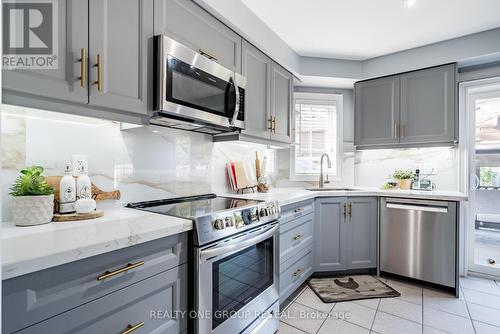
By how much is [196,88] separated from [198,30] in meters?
0.43

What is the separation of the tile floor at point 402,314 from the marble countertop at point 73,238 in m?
1.37

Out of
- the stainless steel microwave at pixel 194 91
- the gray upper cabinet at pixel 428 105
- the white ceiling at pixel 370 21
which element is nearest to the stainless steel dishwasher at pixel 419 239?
the gray upper cabinet at pixel 428 105

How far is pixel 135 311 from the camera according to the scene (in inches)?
40.5

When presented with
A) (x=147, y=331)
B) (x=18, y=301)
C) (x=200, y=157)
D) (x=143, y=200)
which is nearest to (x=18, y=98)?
(x=18, y=301)

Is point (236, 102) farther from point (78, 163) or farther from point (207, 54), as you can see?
point (78, 163)

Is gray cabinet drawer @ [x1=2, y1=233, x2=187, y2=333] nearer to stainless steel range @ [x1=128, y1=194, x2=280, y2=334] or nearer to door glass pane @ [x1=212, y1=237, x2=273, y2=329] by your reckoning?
stainless steel range @ [x1=128, y1=194, x2=280, y2=334]

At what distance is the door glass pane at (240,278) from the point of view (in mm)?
1368

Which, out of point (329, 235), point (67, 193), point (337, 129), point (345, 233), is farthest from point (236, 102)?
point (337, 129)

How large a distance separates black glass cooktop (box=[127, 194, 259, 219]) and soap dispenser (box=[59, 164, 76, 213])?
0.36 metres

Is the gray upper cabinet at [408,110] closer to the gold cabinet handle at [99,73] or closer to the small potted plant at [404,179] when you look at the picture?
the small potted plant at [404,179]

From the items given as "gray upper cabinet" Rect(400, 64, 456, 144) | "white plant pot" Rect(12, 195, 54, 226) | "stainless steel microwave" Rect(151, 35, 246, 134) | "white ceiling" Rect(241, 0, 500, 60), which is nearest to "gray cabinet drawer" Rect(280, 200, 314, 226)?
"stainless steel microwave" Rect(151, 35, 246, 134)

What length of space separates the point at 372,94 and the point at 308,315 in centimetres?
257

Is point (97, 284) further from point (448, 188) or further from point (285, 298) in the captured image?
point (448, 188)

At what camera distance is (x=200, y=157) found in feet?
7.22
